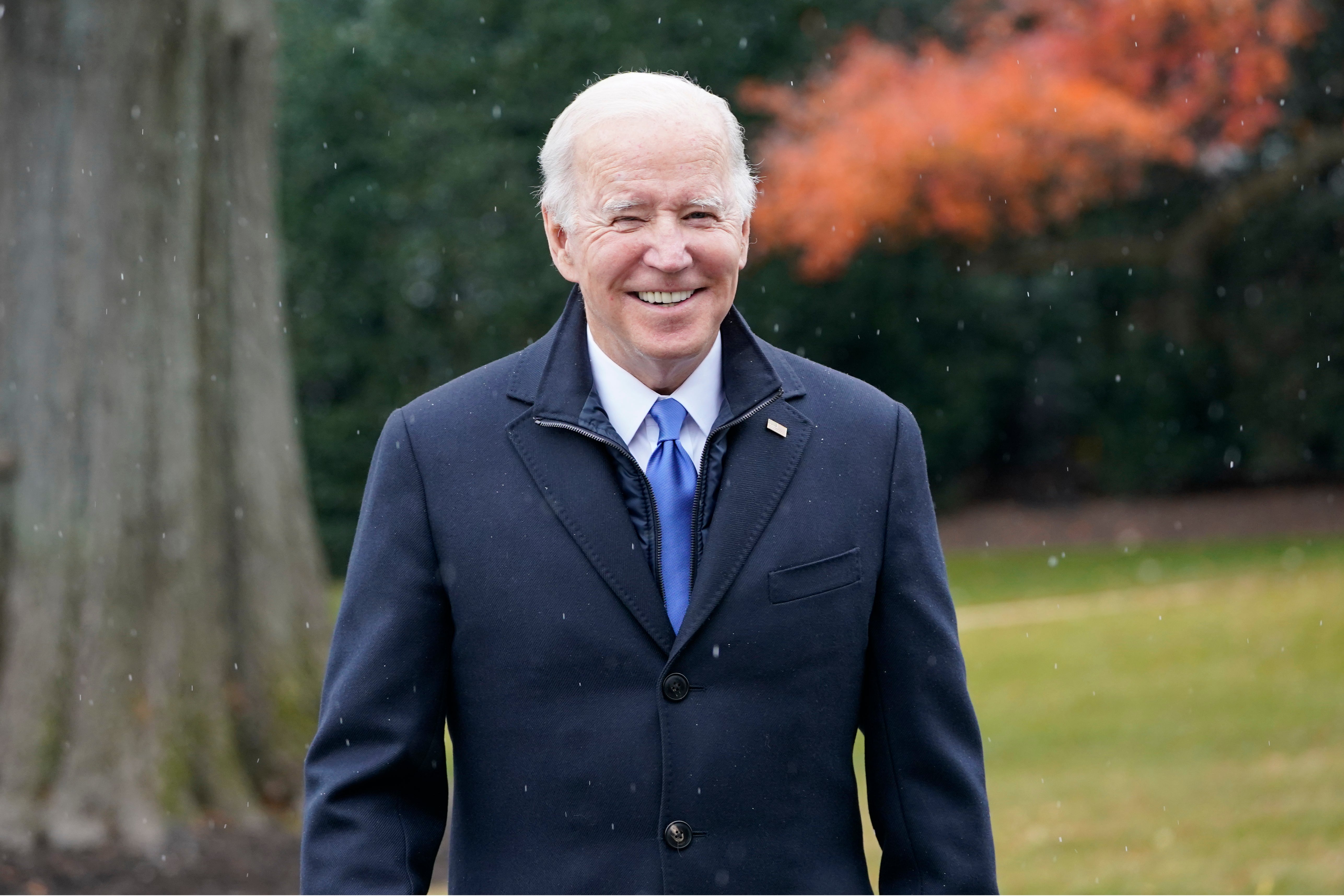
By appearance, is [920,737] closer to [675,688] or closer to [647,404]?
[675,688]

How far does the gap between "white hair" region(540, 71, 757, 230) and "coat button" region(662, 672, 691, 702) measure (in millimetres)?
729

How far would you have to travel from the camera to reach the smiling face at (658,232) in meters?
2.29

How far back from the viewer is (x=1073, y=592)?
14172 mm

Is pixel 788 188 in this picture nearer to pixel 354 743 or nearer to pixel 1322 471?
pixel 1322 471

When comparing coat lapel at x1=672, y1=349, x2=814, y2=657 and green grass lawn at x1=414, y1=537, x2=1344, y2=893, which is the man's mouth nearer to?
coat lapel at x1=672, y1=349, x2=814, y2=657

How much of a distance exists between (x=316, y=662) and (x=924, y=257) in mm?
14251

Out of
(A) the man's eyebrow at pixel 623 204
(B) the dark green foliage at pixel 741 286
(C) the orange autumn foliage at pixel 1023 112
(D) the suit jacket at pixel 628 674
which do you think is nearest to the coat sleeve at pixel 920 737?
(D) the suit jacket at pixel 628 674

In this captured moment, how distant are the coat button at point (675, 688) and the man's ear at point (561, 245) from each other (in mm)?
647

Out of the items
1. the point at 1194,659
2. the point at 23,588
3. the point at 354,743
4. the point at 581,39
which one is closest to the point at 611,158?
the point at 354,743

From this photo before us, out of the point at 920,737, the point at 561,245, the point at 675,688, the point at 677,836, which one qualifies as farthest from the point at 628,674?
the point at 561,245

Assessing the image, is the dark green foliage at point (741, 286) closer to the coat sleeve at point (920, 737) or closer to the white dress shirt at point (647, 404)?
the white dress shirt at point (647, 404)

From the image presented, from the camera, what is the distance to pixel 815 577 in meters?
2.38

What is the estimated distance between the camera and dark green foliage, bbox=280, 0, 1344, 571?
1791 cm

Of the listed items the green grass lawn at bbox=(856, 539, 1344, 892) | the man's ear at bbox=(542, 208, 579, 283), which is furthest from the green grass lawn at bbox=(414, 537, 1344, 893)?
the man's ear at bbox=(542, 208, 579, 283)
